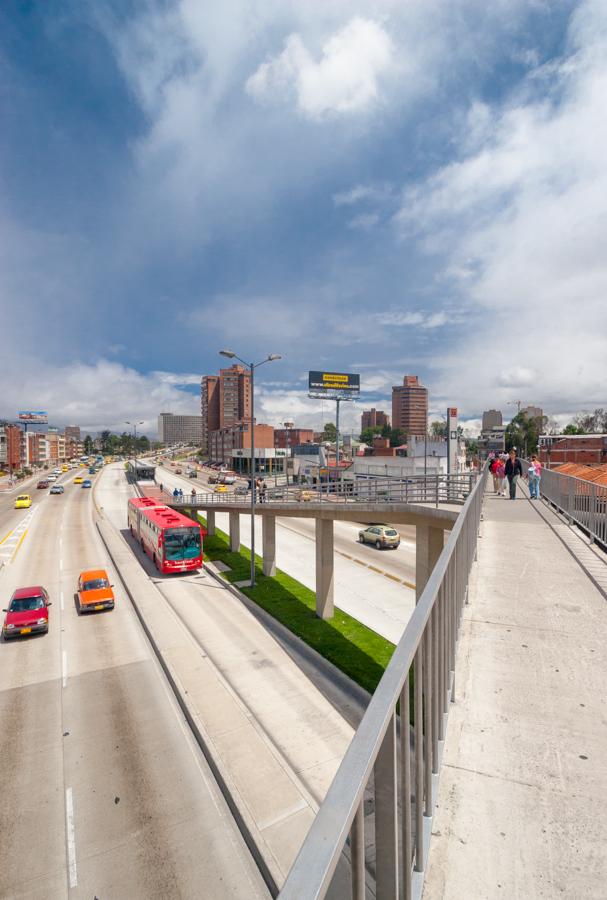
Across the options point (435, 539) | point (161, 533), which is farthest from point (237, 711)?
point (161, 533)

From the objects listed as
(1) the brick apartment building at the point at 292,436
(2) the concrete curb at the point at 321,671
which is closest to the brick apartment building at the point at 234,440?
(1) the brick apartment building at the point at 292,436

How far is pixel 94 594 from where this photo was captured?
21.6 meters

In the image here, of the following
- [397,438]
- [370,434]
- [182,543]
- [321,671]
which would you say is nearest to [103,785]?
[321,671]

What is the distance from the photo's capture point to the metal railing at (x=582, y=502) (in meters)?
9.25

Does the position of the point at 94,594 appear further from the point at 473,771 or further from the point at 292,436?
the point at 292,436

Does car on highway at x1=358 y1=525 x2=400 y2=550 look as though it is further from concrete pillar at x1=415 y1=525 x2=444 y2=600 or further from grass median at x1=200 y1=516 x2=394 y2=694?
concrete pillar at x1=415 y1=525 x2=444 y2=600

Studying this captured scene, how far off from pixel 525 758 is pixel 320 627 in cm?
2018

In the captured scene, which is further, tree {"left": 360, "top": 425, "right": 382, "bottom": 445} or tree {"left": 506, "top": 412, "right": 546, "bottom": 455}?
tree {"left": 360, "top": 425, "right": 382, "bottom": 445}

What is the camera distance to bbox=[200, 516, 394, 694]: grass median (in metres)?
17.7

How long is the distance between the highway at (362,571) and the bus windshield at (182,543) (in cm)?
735

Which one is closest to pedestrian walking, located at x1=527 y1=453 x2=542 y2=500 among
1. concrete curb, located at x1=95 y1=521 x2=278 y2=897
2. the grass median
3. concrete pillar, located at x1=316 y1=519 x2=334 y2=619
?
the grass median

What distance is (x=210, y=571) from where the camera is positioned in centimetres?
3083

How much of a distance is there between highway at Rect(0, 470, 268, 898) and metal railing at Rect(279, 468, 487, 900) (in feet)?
28.3

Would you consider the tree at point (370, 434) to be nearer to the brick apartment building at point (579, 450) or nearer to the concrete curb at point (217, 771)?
the brick apartment building at point (579, 450)
